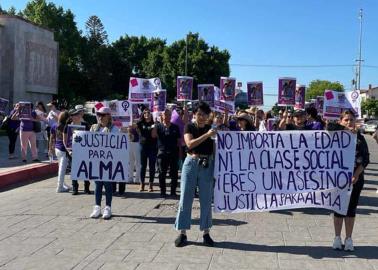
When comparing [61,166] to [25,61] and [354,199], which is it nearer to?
[354,199]

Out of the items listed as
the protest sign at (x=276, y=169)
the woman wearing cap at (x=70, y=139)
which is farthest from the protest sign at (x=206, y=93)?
the protest sign at (x=276, y=169)

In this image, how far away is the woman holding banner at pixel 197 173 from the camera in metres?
7.19

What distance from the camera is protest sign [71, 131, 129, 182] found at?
930 centimetres

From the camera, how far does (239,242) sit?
7488 mm

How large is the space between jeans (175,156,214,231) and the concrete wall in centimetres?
3563

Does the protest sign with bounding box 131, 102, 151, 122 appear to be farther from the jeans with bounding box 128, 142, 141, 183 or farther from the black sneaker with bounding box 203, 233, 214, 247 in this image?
the black sneaker with bounding box 203, 233, 214, 247

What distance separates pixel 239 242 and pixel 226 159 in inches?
44.8

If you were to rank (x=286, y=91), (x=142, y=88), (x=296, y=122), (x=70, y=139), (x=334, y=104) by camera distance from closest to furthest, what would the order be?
(x=70, y=139) → (x=296, y=122) → (x=334, y=104) → (x=286, y=91) → (x=142, y=88)

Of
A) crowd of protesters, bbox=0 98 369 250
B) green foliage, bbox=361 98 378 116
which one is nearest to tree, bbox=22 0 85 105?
green foliage, bbox=361 98 378 116

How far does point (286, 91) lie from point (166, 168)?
14.9 feet

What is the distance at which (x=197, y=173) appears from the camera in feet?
23.7

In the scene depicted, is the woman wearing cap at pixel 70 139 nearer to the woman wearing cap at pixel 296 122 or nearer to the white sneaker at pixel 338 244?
the woman wearing cap at pixel 296 122

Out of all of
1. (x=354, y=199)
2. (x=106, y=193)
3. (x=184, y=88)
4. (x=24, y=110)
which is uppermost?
(x=184, y=88)

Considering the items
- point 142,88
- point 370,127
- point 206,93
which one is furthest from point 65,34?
point 142,88
